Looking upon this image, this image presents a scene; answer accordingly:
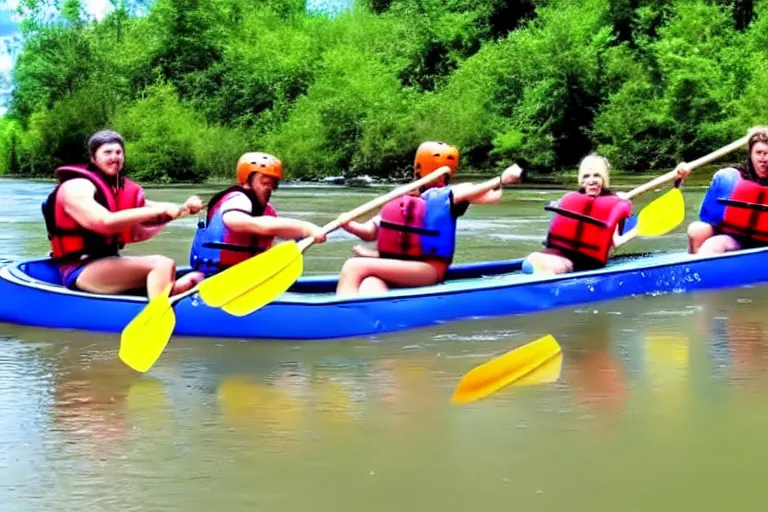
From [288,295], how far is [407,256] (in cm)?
55

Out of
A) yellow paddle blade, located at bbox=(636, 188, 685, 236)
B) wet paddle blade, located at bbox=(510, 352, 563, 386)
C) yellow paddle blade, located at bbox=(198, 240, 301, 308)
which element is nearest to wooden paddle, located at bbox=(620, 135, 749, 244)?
yellow paddle blade, located at bbox=(636, 188, 685, 236)

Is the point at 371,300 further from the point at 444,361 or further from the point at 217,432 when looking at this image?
the point at 217,432

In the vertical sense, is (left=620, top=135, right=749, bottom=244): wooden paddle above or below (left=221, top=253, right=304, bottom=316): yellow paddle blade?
above

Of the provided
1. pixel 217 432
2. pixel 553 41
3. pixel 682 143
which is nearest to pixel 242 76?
pixel 553 41

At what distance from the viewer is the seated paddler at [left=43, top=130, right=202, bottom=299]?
438cm

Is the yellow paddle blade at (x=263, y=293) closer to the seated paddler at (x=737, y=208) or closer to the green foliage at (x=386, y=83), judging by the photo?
the seated paddler at (x=737, y=208)

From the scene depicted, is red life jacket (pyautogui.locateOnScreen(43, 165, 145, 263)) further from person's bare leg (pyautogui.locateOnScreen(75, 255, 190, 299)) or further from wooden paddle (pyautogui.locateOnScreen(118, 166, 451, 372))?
wooden paddle (pyautogui.locateOnScreen(118, 166, 451, 372))

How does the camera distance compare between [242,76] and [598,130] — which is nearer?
[598,130]

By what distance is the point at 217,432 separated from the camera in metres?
3.04

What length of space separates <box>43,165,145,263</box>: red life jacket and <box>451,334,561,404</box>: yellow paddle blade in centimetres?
167

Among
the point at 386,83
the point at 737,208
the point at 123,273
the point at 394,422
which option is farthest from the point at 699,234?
the point at 386,83

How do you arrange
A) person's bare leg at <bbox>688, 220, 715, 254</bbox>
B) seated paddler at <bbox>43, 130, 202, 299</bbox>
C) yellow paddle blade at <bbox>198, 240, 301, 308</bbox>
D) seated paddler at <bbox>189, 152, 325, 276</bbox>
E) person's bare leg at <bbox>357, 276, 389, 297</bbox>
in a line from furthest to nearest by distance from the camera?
person's bare leg at <bbox>688, 220, 715, 254</bbox>, person's bare leg at <bbox>357, 276, 389, 297</bbox>, seated paddler at <bbox>189, 152, 325, 276</bbox>, seated paddler at <bbox>43, 130, 202, 299</bbox>, yellow paddle blade at <bbox>198, 240, 301, 308</bbox>

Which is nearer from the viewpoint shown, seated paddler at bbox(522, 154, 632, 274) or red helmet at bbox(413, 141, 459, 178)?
red helmet at bbox(413, 141, 459, 178)

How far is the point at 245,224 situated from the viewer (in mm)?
4496
